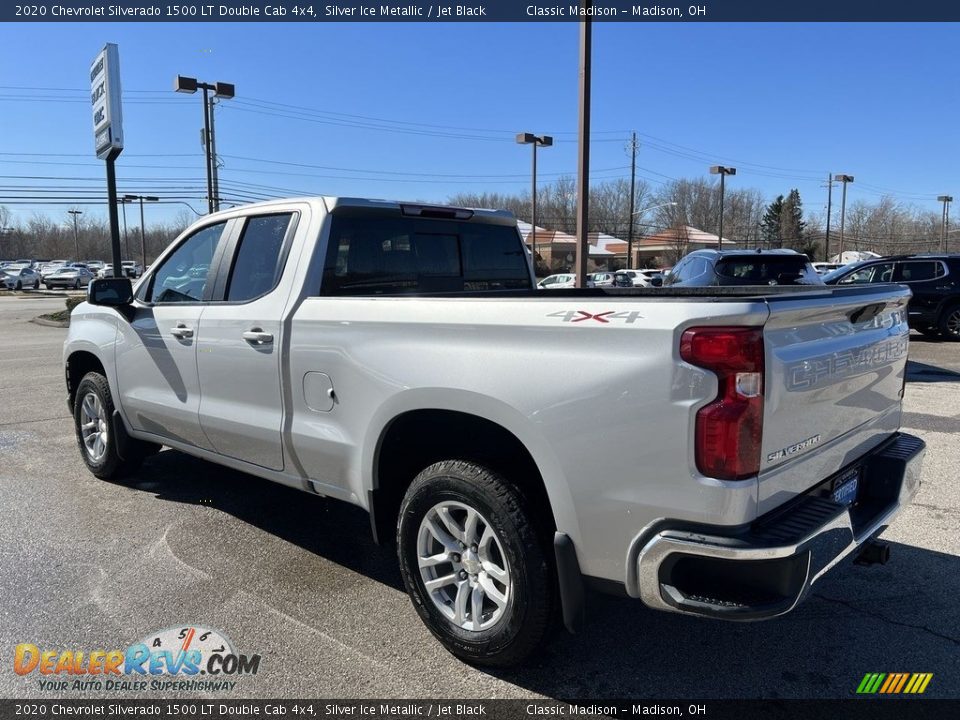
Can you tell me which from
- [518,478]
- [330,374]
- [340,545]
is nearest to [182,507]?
[340,545]

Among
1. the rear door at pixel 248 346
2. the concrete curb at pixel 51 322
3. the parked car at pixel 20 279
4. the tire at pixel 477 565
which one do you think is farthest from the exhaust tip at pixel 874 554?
the parked car at pixel 20 279

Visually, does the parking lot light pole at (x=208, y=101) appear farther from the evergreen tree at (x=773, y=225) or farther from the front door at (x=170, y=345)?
the evergreen tree at (x=773, y=225)

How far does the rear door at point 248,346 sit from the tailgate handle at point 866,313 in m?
2.61

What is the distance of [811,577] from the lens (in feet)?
7.93

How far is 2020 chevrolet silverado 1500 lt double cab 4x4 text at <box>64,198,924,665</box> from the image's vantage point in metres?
2.32

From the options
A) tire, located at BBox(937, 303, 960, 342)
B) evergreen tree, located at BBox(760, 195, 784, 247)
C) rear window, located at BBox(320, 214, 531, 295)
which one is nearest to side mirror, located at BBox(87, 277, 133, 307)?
rear window, located at BBox(320, 214, 531, 295)

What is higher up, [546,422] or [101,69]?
[101,69]

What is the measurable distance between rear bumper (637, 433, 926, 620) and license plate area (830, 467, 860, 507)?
23cm

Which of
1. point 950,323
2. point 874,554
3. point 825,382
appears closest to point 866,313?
point 825,382

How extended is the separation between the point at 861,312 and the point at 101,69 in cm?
1054

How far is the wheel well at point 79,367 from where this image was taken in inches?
221

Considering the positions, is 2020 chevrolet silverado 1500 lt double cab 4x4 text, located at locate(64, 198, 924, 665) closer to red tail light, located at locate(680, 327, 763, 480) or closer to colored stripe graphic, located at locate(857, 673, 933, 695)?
red tail light, located at locate(680, 327, 763, 480)

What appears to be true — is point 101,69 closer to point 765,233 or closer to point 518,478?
point 518,478

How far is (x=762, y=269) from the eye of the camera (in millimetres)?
10711
